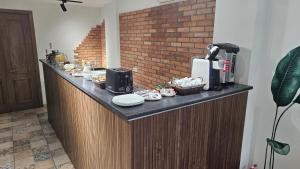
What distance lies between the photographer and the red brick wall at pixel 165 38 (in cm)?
246

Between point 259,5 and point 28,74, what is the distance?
448 centimetres

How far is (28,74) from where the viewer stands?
4.30m

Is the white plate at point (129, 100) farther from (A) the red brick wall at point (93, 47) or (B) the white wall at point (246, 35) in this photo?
(A) the red brick wall at point (93, 47)

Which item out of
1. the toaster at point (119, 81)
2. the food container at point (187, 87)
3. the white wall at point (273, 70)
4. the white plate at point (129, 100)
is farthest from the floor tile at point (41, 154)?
the white wall at point (273, 70)

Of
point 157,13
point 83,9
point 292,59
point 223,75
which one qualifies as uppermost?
point 83,9

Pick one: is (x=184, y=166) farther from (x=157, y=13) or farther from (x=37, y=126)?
(x=37, y=126)

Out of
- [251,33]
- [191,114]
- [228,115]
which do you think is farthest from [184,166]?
[251,33]

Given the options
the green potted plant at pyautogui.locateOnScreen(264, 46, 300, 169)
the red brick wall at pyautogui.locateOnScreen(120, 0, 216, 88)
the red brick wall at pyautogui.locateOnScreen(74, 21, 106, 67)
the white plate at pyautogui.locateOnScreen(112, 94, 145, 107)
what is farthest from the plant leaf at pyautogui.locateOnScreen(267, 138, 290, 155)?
the red brick wall at pyautogui.locateOnScreen(74, 21, 106, 67)

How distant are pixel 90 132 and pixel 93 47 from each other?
3664 mm

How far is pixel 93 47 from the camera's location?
197 inches

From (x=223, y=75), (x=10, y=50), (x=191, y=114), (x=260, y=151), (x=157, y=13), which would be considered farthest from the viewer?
(x=10, y=50)

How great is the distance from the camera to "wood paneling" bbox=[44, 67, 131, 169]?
1237 mm

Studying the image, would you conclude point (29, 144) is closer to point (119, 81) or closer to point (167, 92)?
point (119, 81)

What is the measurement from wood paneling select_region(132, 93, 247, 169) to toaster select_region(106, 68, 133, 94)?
428 millimetres
